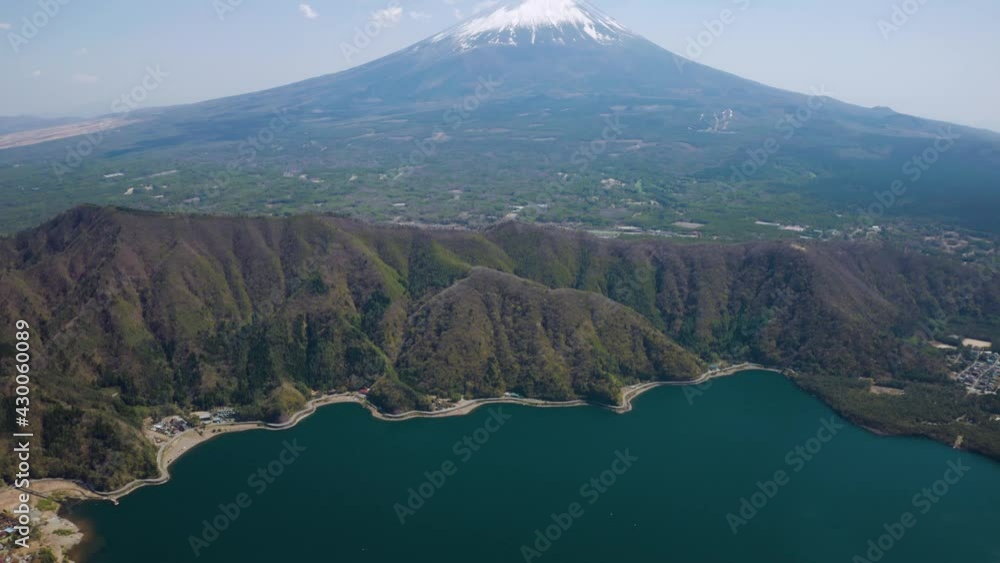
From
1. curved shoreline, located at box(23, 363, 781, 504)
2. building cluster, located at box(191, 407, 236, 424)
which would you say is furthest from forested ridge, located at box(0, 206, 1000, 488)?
building cluster, located at box(191, 407, 236, 424)

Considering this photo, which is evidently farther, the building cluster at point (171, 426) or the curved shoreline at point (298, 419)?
the building cluster at point (171, 426)

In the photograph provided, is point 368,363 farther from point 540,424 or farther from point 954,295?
point 954,295

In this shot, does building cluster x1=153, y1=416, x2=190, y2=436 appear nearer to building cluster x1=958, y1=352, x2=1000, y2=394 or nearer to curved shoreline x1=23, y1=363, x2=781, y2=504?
curved shoreline x1=23, y1=363, x2=781, y2=504

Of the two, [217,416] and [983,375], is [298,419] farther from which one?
[983,375]

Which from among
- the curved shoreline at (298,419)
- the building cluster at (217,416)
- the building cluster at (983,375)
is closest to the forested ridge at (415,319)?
the curved shoreline at (298,419)

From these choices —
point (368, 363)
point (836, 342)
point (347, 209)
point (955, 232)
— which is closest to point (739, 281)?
point (836, 342)

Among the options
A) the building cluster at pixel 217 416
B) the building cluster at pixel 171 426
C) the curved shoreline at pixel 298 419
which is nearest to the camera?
the curved shoreline at pixel 298 419

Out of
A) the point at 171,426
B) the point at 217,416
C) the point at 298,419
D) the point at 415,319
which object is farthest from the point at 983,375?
the point at 171,426

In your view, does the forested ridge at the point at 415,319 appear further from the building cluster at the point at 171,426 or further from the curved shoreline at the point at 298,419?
the building cluster at the point at 171,426
